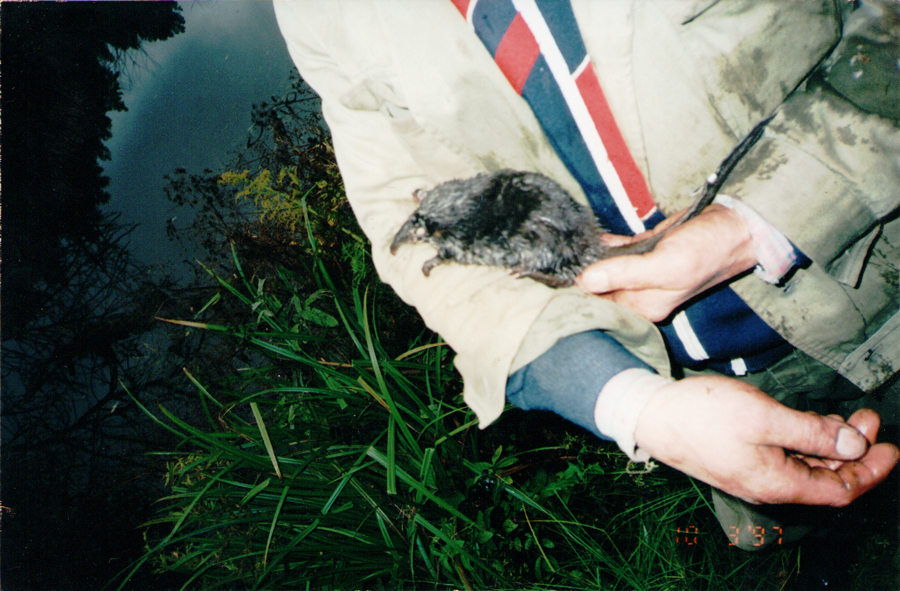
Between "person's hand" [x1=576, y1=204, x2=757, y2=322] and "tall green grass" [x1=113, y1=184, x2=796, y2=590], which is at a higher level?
"person's hand" [x1=576, y1=204, x2=757, y2=322]

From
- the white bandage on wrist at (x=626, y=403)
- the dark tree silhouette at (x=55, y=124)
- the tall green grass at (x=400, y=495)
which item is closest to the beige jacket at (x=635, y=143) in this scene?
the white bandage on wrist at (x=626, y=403)

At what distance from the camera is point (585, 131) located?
47.1 inches

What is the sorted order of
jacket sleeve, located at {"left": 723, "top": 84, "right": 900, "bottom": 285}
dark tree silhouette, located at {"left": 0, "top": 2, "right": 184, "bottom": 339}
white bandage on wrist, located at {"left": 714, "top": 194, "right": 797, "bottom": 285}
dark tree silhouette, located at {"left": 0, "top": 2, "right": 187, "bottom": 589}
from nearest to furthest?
jacket sleeve, located at {"left": 723, "top": 84, "right": 900, "bottom": 285}
white bandage on wrist, located at {"left": 714, "top": 194, "right": 797, "bottom": 285}
dark tree silhouette, located at {"left": 0, "top": 2, "right": 184, "bottom": 339}
dark tree silhouette, located at {"left": 0, "top": 2, "right": 187, "bottom": 589}

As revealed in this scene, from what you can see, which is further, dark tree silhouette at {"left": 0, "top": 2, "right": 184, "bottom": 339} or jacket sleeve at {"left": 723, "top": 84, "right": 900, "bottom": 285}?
dark tree silhouette at {"left": 0, "top": 2, "right": 184, "bottom": 339}

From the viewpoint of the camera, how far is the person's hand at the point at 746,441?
0.81 meters

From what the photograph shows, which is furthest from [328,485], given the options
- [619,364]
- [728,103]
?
[728,103]

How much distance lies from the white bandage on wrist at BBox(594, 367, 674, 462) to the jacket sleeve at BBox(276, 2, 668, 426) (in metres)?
0.17

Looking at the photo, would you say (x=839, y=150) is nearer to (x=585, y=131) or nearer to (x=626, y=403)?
(x=585, y=131)

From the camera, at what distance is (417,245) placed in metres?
1.32

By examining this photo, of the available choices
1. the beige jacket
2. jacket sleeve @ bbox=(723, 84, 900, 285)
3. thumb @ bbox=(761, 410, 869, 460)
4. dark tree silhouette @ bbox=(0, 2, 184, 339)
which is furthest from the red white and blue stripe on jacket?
dark tree silhouette @ bbox=(0, 2, 184, 339)

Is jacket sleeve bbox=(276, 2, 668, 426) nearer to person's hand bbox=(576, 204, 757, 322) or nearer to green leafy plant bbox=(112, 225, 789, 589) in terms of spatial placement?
person's hand bbox=(576, 204, 757, 322)

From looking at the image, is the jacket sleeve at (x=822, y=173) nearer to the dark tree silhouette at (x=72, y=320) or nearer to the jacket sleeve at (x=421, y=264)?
the jacket sleeve at (x=421, y=264)

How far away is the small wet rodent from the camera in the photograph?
1.20m

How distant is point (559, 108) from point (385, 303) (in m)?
1.76
